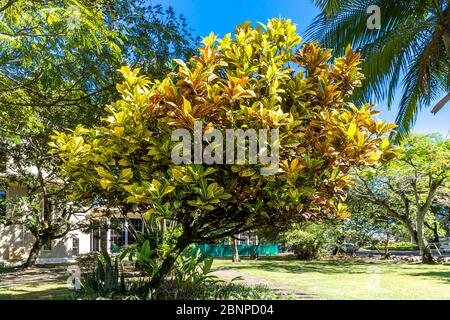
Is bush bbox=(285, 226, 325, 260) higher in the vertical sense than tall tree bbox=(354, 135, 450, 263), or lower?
lower

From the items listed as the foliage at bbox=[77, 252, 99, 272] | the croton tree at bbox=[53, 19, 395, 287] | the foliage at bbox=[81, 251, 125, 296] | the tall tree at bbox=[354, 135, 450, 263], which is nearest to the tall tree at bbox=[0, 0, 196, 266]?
the croton tree at bbox=[53, 19, 395, 287]

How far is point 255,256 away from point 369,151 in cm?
2235

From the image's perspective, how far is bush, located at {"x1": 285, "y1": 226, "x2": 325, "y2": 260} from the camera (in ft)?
74.8

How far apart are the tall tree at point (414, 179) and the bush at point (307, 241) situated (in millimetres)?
3522

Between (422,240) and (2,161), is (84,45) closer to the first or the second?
(2,161)

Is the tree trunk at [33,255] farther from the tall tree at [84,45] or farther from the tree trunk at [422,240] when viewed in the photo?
the tree trunk at [422,240]

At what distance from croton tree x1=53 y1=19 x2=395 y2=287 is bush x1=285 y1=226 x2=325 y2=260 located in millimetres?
17960

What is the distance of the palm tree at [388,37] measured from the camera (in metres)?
9.57

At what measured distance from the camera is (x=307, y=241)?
23.4 meters

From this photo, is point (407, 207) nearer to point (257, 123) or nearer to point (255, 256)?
point (255, 256)

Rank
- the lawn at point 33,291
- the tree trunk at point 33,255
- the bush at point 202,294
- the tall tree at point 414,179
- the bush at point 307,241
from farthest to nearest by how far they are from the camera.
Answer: the bush at point 307,241
the tall tree at point 414,179
the tree trunk at point 33,255
the lawn at point 33,291
the bush at point 202,294

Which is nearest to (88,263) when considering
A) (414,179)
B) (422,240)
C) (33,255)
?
(33,255)

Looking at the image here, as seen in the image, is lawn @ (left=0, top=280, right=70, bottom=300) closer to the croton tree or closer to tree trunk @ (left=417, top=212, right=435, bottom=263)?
the croton tree

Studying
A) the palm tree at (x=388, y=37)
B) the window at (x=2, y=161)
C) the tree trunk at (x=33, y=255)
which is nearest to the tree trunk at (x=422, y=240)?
the palm tree at (x=388, y=37)
